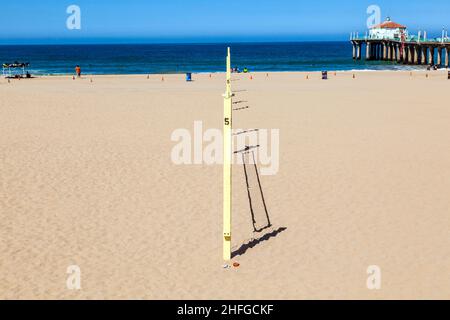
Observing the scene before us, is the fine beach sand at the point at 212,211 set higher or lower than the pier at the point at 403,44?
lower

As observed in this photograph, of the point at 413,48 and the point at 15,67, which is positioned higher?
the point at 413,48

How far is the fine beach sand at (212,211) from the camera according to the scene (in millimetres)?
8969

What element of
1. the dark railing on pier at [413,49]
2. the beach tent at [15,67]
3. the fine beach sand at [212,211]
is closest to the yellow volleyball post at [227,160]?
the fine beach sand at [212,211]

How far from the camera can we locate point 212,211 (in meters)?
12.4

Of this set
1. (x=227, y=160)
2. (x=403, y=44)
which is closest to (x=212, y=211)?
(x=227, y=160)

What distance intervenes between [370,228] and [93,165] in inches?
347

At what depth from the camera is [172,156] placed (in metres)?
17.1

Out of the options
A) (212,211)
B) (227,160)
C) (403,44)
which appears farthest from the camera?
(403,44)

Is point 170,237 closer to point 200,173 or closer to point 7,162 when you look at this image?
point 200,173

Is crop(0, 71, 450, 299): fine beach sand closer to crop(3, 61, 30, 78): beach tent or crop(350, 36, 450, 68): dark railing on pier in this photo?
crop(3, 61, 30, 78): beach tent

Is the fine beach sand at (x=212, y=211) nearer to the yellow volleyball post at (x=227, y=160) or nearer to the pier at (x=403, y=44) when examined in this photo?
the yellow volleyball post at (x=227, y=160)

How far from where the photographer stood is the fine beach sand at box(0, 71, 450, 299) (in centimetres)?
897

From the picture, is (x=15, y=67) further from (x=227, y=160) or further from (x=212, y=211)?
(x=227, y=160)
